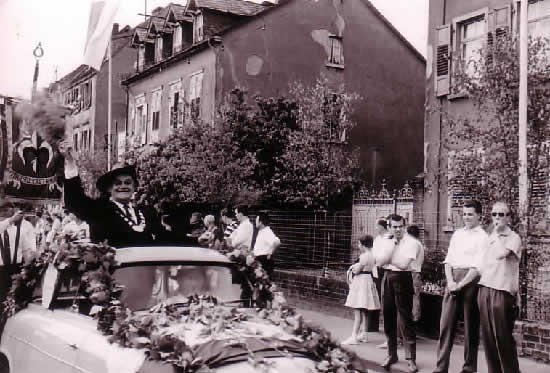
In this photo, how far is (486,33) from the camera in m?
17.0

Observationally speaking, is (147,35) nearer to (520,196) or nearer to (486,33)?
(486,33)

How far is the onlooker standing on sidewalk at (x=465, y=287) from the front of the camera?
8500mm

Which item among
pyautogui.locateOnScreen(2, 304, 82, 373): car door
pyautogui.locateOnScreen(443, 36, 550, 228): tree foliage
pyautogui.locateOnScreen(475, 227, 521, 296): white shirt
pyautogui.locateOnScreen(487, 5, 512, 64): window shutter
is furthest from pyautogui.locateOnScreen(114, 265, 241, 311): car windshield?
pyautogui.locateOnScreen(487, 5, 512, 64): window shutter

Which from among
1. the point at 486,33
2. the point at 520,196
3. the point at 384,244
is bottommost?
the point at 384,244

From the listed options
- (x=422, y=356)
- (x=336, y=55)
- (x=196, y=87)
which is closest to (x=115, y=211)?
(x=422, y=356)

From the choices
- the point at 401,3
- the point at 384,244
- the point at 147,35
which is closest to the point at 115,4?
the point at 384,244

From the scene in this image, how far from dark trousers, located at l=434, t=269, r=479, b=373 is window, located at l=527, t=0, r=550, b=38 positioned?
8326 mm

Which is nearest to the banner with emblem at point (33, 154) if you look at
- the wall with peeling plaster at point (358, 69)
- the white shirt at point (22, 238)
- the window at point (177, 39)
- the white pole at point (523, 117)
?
the white shirt at point (22, 238)

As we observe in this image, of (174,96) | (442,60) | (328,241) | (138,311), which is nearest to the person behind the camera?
(138,311)

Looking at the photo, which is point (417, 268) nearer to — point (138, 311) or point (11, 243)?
point (11, 243)

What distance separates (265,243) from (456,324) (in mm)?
5263

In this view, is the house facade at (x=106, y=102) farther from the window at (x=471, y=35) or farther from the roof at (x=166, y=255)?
the roof at (x=166, y=255)

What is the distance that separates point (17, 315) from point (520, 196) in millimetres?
6601

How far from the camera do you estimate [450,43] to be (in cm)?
1856
